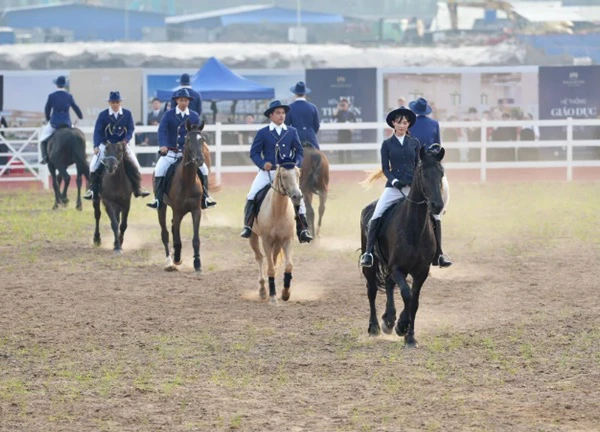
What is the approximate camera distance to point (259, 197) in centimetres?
1380

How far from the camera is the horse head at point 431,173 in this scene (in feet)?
33.1

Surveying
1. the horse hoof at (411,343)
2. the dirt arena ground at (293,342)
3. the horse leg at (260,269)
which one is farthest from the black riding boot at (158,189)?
the horse hoof at (411,343)

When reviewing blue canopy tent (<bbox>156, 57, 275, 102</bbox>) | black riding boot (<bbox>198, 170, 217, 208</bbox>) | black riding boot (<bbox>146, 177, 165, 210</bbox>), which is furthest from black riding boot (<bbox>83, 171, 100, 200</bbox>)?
blue canopy tent (<bbox>156, 57, 275, 102</bbox>)

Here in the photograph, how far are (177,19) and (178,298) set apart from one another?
187 feet

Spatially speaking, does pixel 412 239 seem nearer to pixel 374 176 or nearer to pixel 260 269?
pixel 374 176

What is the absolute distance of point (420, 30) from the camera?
59.7m

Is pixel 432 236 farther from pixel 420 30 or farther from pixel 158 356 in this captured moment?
pixel 420 30

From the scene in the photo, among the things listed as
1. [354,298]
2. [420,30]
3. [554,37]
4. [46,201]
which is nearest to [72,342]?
[354,298]

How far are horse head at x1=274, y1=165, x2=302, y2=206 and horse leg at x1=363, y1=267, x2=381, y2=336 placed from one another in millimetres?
1714

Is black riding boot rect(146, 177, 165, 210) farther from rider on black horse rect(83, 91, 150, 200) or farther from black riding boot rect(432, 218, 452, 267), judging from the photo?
black riding boot rect(432, 218, 452, 267)

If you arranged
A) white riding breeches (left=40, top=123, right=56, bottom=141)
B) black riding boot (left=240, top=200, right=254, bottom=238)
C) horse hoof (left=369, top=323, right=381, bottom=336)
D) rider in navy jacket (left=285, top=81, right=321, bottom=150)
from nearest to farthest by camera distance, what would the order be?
horse hoof (left=369, top=323, right=381, bottom=336), black riding boot (left=240, top=200, right=254, bottom=238), rider in navy jacket (left=285, top=81, right=321, bottom=150), white riding breeches (left=40, top=123, right=56, bottom=141)

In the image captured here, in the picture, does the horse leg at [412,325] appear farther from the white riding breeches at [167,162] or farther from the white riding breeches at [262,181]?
the white riding breeches at [167,162]

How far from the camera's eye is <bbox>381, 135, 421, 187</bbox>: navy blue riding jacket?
36.5ft

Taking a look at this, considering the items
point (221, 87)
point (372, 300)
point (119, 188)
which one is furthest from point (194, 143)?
point (221, 87)
